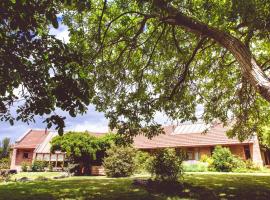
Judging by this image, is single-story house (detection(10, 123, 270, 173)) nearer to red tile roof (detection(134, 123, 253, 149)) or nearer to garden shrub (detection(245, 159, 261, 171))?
red tile roof (detection(134, 123, 253, 149))

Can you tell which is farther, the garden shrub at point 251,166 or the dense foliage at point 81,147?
the garden shrub at point 251,166

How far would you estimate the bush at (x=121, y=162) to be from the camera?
80.6 ft

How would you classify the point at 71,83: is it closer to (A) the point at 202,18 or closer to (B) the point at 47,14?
(B) the point at 47,14

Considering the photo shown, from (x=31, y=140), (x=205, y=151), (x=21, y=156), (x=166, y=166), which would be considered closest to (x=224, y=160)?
(x=205, y=151)

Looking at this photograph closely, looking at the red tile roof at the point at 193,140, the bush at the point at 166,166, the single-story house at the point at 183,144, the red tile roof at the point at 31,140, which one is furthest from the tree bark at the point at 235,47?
the red tile roof at the point at 31,140

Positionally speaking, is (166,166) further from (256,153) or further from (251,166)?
(256,153)

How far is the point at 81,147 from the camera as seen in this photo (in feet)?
93.0

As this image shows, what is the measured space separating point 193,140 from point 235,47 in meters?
31.8

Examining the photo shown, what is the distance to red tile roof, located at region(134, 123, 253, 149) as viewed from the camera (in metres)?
34.7

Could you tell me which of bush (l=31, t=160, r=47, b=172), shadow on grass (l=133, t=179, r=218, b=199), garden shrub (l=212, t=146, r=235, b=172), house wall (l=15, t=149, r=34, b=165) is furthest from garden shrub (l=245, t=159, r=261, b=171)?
house wall (l=15, t=149, r=34, b=165)

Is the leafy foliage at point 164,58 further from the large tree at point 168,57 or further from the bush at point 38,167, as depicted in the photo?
the bush at point 38,167

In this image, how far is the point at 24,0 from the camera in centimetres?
552

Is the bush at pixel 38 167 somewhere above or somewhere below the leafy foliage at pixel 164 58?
below

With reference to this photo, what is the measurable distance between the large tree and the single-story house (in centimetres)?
1555
